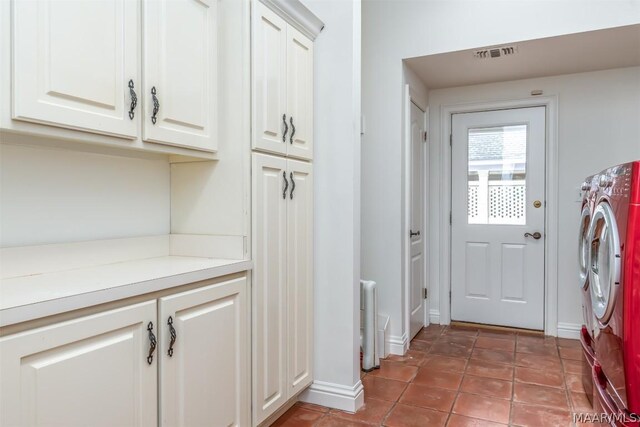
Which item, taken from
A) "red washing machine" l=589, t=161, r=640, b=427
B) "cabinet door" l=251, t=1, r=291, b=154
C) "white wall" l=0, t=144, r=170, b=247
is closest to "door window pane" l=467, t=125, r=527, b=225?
"red washing machine" l=589, t=161, r=640, b=427

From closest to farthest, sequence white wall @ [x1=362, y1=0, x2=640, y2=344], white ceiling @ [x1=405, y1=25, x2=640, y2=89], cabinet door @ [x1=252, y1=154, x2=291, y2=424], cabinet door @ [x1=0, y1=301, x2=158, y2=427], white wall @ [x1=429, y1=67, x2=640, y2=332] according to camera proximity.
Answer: cabinet door @ [x1=0, y1=301, x2=158, y2=427]
cabinet door @ [x1=252, y1=154, x2=291, y2=424]
white ceiling @ [x1=405, y1=25, x2=640, y2=89]
white wall @ [x1=362, y1=0, x2=640, y2=344]
white wall @ [x1=429, y1=67, x2=640, y2=332]

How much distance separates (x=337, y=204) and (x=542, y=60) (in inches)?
88.0

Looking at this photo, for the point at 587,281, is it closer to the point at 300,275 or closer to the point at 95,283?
the point at 300,275

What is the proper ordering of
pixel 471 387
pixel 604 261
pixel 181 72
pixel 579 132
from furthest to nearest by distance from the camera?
pixel 579 132 < pixel 471 387 < pixel 604 261 < pixel 181 72

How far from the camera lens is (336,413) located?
227cm

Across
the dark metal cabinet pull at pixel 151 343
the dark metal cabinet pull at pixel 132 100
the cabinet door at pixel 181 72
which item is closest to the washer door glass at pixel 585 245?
the cabinet door at pixel 181 72

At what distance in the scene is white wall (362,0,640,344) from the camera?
3.01 metres

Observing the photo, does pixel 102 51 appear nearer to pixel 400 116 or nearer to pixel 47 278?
pixel 47 278

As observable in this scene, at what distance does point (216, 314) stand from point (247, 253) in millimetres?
314

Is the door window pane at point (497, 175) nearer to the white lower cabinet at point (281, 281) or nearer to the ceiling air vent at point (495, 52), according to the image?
the ceiling air vent at point (495, 52)

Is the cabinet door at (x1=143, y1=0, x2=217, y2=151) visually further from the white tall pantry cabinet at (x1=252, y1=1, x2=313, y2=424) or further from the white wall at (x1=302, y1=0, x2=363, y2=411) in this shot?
the white wall at (x1=302, y1=0, x2=363, y2=411)

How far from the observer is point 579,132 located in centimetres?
357

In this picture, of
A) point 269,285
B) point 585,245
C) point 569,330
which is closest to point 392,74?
point 585,245

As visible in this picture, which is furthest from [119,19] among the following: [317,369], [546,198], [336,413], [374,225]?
[546,198]
